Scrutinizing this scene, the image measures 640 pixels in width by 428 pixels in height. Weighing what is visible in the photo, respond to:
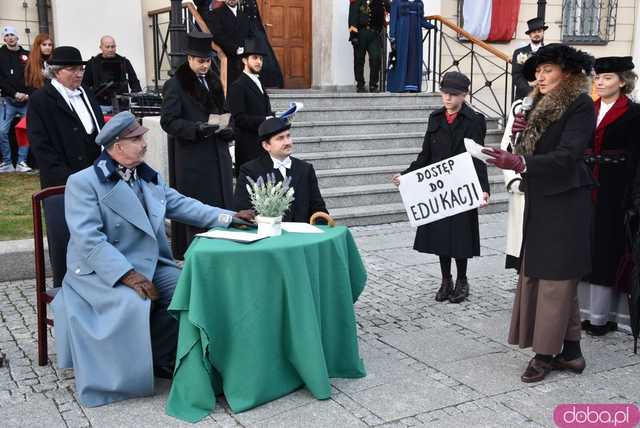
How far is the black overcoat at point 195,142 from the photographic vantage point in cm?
562

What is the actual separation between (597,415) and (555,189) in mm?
1201

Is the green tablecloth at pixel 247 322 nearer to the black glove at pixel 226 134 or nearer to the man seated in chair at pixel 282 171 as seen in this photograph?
the man seated in chair at pixel 282 171

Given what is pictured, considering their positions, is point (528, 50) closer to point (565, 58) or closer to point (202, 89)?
point (202, 89)

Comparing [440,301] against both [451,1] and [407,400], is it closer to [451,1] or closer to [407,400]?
[407,400]

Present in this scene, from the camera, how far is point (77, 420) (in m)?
3.57

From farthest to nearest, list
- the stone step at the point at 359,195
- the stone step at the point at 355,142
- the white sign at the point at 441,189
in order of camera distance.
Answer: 1. the stone step at the point at 355,142
2. the stone step at the point at 359,195
3. the white sign at the point at 441,189

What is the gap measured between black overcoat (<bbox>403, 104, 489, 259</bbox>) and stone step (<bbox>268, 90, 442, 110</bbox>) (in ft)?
15.2

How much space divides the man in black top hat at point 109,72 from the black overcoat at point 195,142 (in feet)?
11.1

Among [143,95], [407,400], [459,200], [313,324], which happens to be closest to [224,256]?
[313,324]

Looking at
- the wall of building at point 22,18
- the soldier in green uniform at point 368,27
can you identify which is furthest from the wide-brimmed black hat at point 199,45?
the wall of building at point 22,18

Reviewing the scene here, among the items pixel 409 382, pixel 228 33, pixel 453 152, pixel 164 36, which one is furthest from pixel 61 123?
pixel 164 36

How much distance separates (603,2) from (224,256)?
1313 cm

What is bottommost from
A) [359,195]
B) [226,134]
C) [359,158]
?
[359,195]

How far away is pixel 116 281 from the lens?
378cm
